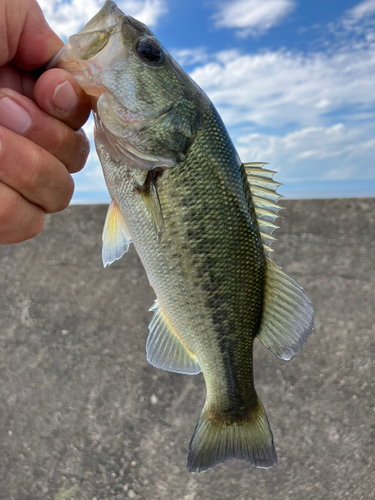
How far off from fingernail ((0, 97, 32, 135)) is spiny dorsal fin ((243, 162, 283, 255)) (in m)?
0.46

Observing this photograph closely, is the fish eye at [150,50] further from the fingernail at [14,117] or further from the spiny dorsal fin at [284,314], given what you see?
the spiny dorsal fin at [284,314]

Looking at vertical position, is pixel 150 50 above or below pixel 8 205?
above

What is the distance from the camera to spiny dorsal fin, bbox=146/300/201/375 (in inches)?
30.9

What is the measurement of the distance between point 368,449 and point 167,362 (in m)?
1.27

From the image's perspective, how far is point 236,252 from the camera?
0.70m

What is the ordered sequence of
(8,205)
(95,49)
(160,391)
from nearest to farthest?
(95,49)
(8,205)
(160,391)

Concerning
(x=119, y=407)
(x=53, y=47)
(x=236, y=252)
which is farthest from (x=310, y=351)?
(x=53, y=47)

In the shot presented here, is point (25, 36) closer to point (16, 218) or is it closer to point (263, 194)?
point (16, 218)

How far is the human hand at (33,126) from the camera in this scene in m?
0.69

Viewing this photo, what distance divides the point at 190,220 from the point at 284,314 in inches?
11.7

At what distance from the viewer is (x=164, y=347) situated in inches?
31.0

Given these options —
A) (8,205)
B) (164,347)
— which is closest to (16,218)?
(8,205)

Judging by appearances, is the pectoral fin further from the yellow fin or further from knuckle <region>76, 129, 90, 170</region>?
knuckle <region>76, 129, 90, 170</region>

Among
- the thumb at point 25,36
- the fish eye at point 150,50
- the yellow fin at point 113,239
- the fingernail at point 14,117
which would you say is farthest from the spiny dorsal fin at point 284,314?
the thumb at point 25,36
